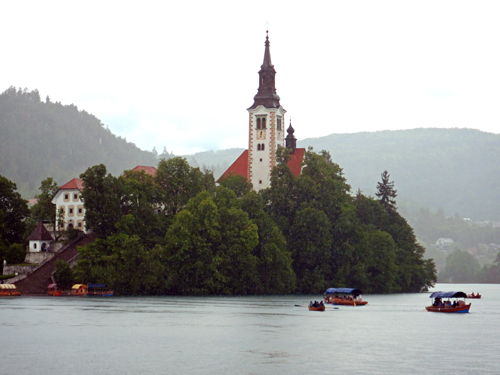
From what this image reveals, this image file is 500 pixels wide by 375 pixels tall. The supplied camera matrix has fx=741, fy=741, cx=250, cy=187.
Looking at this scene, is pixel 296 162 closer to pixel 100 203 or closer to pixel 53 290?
pixel 100 203

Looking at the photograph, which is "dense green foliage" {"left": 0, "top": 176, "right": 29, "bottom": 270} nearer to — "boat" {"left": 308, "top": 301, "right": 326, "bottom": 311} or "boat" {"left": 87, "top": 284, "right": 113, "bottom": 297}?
"boat" {"left": 87, "top": 284, "right": 113, "bottom": 297}

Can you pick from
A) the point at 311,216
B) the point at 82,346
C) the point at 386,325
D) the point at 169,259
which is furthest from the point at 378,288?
the point at 82,346

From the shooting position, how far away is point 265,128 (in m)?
152

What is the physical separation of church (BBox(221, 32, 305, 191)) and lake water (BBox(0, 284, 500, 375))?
177 feet

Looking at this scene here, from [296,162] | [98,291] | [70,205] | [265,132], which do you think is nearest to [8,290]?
[98,291]

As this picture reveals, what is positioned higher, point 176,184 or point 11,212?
point 176,184

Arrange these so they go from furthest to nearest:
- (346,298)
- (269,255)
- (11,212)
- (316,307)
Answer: (11,212) < (269,255) < (346,298) < (316,307)

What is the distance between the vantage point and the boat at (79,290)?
4454 inches

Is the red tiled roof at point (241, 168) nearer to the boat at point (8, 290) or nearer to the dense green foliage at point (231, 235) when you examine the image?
the dense green foliage at point (231, 235)

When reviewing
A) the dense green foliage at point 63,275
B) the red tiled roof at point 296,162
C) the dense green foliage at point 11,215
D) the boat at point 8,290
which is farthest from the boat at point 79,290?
the red tiled roof at point 296,162

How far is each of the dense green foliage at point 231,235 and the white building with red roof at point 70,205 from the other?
15.3 meters

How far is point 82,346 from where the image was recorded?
59250mm

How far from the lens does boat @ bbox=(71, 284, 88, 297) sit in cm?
11312

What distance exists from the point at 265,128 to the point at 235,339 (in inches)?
3586
